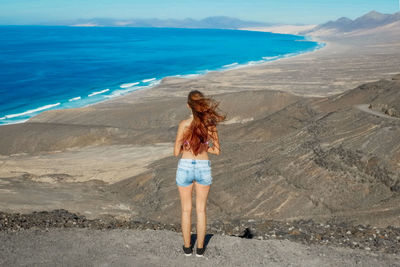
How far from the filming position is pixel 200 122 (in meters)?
5.04

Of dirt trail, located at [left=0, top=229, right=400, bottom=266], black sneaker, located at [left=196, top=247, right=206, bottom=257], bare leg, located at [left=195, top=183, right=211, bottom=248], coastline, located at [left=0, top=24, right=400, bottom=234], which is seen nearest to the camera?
bare leg, located at [left=195, top=183, right=211, bottom=248]

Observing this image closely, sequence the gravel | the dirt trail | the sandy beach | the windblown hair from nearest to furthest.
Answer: the windblown hair
the dirt trail
the gravel
the sandy beach

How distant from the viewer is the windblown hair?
5.00 meters

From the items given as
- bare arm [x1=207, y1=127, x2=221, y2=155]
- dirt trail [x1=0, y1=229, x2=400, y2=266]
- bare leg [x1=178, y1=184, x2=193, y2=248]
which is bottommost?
dirt trail [x1=0, y1=229, x2=400, y2=266]

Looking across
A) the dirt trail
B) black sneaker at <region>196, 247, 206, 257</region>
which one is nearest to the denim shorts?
black sneaker at <region>196, 247, 206, 257</region>

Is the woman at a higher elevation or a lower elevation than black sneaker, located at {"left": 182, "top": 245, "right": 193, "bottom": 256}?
higher

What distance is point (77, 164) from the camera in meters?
18.7

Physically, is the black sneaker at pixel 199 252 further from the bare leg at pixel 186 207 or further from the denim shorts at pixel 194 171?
the denim shorts at pixel 194 171

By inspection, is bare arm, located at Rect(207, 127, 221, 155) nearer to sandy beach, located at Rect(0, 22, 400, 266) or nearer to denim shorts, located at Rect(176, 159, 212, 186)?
denim shorts, located at Rect(176, 159, 212, 186)

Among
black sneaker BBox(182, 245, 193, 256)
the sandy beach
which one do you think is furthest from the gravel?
black sneaker BBox(182, 245, 193, 256)

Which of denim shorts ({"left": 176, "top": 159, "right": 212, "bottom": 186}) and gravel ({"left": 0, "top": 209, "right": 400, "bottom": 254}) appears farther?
gravel ({"left": 0, "top": 209, "right": 400, "bottom": 254})

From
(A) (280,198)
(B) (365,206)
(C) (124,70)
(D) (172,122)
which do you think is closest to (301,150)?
(A) (280,198)

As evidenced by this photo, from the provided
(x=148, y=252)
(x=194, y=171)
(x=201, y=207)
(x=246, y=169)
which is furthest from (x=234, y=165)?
(x=194, y=171)

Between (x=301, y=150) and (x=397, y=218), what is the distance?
4371 millimetres
